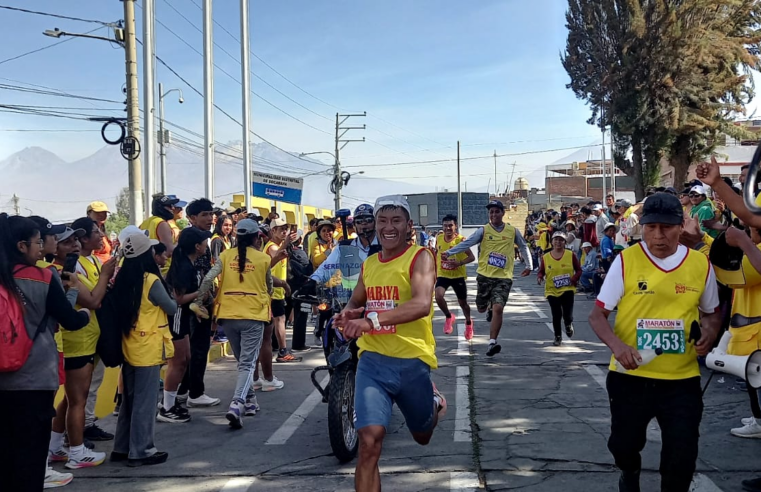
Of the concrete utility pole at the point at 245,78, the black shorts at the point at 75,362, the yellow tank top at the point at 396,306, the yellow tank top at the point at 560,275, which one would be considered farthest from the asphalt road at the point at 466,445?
the concrete utility pole at the point at 245,78

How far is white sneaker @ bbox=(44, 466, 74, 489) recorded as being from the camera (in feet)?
17.2

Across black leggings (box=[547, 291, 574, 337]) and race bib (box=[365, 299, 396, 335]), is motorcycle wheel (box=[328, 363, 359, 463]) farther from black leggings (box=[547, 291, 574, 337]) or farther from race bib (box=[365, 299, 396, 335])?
black leggings (box=[547, 291, 574, 337])

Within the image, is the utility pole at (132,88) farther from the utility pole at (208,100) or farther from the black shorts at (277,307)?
the black shorts at (277,307)

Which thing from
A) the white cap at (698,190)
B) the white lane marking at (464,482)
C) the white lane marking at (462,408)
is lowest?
the white lane marking at (464,482)

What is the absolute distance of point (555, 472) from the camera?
16.8 feet

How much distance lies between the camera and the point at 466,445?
19.1 feet

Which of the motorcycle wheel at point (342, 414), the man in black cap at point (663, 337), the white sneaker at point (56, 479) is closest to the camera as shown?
the man in black cap at point (663, 337)

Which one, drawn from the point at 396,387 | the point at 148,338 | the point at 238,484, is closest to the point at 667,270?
the point at 396,387

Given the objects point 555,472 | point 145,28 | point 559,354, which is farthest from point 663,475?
point 145,28

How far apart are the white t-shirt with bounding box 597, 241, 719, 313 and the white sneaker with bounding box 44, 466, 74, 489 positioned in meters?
4.08

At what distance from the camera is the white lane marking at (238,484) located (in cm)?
507

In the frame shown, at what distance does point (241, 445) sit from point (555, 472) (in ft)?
8.85

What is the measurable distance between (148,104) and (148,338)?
1009 centimetres

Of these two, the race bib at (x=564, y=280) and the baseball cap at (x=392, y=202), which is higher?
the baseball cap at (x=392, y=202)
